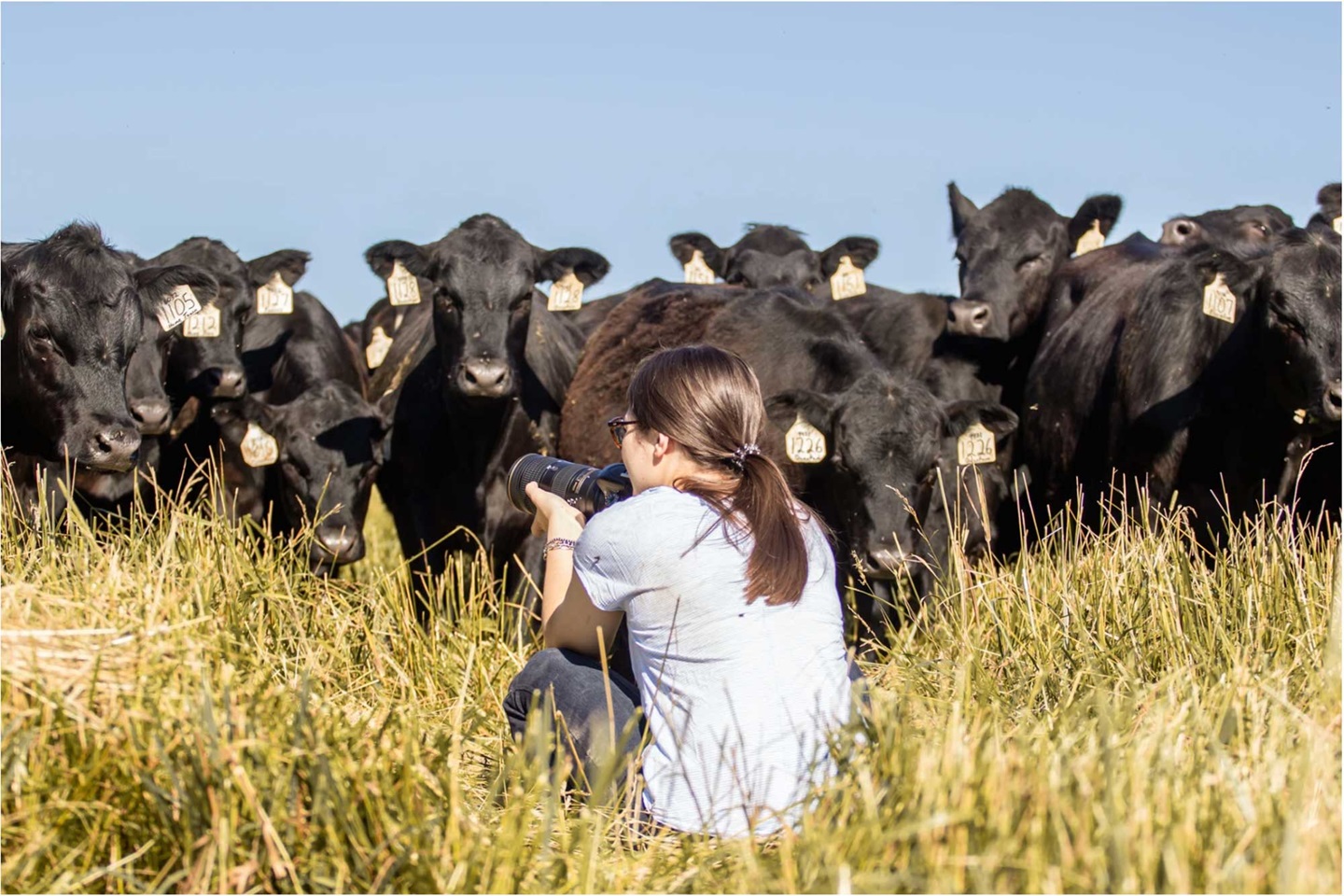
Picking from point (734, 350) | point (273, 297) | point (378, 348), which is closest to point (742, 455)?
point (734, 350)

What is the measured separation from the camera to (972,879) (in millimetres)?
2488

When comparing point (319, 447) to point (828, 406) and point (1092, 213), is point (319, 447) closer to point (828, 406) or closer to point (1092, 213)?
point (828, 406)

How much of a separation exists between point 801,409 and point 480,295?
1.99m

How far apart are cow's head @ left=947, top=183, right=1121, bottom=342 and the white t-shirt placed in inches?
214

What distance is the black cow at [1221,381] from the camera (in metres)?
6.48

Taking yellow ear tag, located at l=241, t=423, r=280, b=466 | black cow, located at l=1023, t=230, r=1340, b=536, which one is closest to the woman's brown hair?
black cow, located at l=1023, t=230, r=1340, b=536

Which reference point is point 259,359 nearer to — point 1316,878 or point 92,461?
point 92,461

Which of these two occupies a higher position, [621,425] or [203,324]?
[203,324]

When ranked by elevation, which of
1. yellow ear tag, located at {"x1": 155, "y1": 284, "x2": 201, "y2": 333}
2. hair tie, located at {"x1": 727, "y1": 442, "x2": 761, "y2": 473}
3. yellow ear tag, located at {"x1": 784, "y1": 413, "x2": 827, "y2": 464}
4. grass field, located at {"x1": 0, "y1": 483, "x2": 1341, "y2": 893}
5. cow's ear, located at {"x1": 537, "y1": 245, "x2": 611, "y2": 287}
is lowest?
grass field, located at {"x1": 0, "y1": 483, "x2": 1341, "y2": 893}

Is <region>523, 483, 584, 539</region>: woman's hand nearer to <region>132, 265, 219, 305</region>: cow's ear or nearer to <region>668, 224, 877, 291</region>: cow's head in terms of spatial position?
<region>132, 265, 219, 305</region>: cow's ear

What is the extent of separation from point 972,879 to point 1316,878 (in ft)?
1.80

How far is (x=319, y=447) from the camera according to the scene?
747 centimetres

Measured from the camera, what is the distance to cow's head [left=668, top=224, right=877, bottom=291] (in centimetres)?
1188

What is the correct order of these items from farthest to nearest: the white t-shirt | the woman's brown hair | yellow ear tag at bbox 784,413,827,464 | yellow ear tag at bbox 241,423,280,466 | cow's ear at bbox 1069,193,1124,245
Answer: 1. cow's ear at bbox 1069,193,1124,245
2. yellow ear tag at bbox 241,423,280,466
3. yellow ear tag at bbox 784,413,827,464
4. the woman's brown hair
5. the white t-shirt
